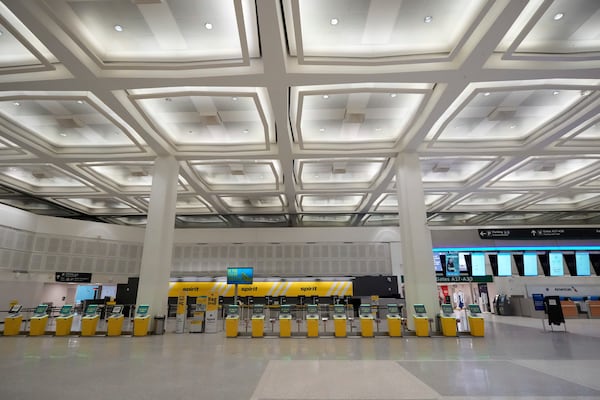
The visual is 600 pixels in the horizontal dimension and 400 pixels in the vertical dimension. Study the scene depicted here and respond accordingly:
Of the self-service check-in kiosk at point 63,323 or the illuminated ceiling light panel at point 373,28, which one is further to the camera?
the self-service check-in kiosk at point 63,323

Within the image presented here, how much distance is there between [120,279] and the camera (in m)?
21.3

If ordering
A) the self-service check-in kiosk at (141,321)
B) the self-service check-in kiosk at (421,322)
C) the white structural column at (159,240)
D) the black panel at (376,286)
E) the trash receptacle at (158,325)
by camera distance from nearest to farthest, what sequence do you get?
the self-service check-in kiosk at (421,322) → the self-service check-in kiosk at (141,321) → the trash receptacle at (158,325) → the white structural column at (159,240) → the black panel at (376,286)

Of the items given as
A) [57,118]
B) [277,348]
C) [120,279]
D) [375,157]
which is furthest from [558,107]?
[120,279]

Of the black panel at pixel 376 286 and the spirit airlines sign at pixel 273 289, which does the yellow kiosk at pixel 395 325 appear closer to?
the black panel at pixel 376 286

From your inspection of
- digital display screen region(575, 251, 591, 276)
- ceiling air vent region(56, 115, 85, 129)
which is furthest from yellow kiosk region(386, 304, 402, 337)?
ceiling air vent region(56, 115, 85, 129)

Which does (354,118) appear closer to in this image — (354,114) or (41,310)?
(354,114)

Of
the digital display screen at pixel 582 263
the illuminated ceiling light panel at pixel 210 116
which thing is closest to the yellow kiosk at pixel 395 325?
the illuminated ceiling light panel at pixel 210 116

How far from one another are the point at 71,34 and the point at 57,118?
16.2 ft

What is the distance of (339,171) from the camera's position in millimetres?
15109

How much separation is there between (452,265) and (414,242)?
4328 mm

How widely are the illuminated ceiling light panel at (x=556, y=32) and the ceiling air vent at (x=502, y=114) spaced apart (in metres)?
2.65

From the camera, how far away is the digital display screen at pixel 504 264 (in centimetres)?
1538

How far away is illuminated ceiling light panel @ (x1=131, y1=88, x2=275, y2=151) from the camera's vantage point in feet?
30.1

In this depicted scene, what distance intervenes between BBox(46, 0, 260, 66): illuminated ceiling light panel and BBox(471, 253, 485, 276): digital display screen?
13.3 metres
